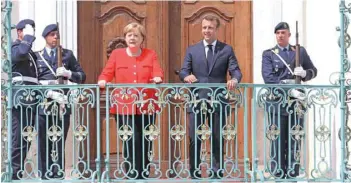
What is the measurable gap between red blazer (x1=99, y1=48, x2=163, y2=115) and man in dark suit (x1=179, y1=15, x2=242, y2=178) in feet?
1.14

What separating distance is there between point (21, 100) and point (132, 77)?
111 centimetres

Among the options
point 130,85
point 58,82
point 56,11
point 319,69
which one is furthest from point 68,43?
point 319,69

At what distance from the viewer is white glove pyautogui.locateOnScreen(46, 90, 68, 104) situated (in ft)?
29.8

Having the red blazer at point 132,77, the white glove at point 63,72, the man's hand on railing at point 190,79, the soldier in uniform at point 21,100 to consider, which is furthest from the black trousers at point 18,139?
the man's hand on railing at point 190,79

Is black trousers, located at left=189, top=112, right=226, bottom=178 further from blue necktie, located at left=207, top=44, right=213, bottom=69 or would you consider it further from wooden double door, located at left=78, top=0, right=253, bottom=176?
wooden double door, located at left=78, top=0, right=253, bottom=176

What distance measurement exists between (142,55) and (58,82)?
888 millimetres

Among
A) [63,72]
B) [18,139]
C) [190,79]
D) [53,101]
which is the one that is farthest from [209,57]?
[18,139]

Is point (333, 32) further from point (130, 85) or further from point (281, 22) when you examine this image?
point (130, 85)

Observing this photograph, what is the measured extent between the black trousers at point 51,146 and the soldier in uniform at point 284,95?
6.68 ft

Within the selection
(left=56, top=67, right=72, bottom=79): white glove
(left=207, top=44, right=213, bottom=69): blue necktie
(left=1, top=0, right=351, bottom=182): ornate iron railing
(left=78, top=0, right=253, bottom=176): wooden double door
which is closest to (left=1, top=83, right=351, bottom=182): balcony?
(left=1, top=0, right=351, bottom=182): ornate iron railing

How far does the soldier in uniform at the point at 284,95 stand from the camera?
29.9ft

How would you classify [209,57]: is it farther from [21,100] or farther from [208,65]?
[21,100]

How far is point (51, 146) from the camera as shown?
367 inches

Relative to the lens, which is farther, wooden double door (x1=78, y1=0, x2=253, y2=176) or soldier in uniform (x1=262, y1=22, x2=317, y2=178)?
wooden double door (x1=78, y1=0, x2=253, y2=176)
